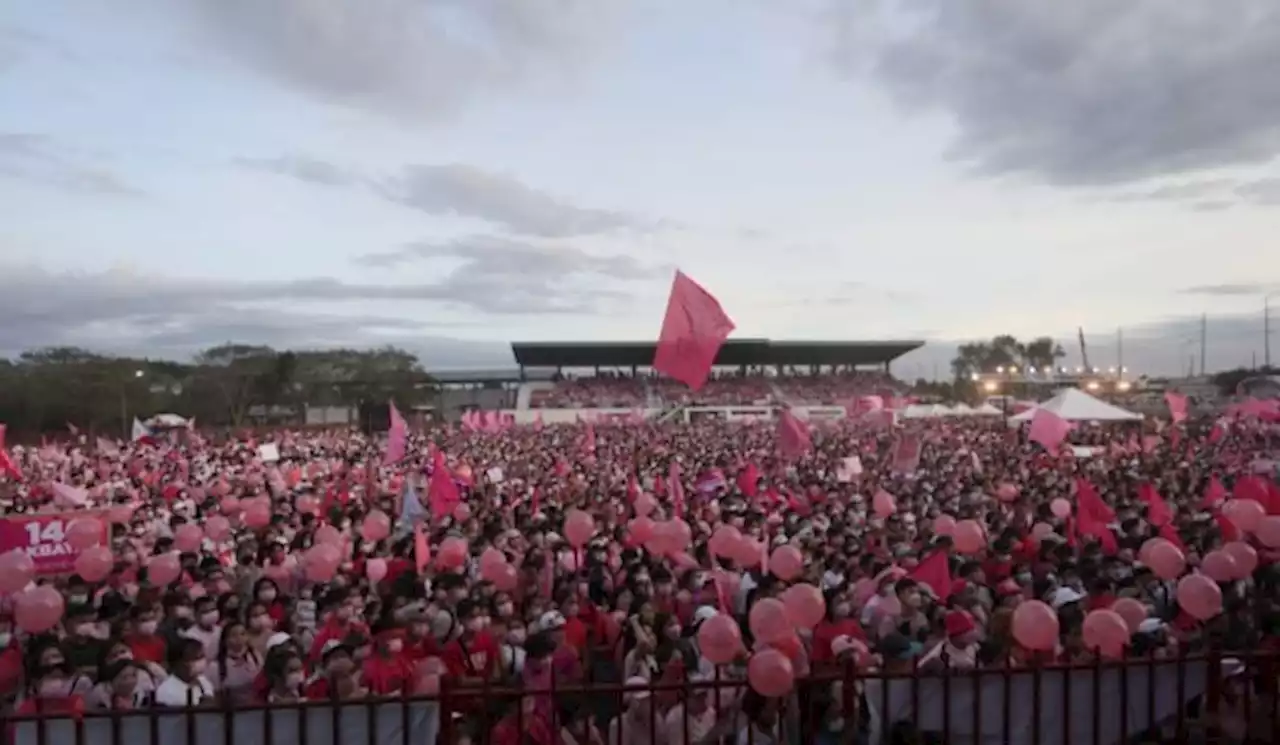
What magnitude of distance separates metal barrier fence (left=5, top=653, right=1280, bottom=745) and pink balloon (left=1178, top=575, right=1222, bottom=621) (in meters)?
0.66

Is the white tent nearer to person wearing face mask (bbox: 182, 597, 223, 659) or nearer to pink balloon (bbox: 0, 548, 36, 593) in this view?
person wearing face mask (bbox: 182, 597, 223, 659)

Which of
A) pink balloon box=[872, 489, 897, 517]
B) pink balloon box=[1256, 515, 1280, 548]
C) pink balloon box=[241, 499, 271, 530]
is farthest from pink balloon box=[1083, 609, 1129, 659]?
pink balloon box=[241, 499, 271, 530]

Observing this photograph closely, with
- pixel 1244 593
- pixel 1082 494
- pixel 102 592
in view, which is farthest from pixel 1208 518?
pixel 102 592

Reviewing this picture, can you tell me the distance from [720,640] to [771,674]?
14.9 inches

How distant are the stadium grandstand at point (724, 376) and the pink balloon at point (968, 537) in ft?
131

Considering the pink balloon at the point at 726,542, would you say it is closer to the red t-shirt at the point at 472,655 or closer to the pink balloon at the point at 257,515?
the red t-shirt at the point at 472,655

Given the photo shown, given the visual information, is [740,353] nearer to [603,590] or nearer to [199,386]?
[199,386]

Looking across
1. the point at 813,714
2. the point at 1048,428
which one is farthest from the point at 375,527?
the point at 1048,428

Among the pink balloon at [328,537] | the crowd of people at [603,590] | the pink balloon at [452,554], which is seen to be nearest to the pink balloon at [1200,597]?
the crowd of people at [603,590]

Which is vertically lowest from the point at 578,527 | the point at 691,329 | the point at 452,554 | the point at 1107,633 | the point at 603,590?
the point at 603,590

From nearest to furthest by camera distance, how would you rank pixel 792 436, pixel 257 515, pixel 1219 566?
1. pixel 1219 566
2. pixel 257 515
3. pixel 792 436

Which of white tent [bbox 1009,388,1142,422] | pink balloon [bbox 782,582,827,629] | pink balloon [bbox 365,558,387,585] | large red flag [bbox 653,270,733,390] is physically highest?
large red flag [bbox 653,270,733,390]

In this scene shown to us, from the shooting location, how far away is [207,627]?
659 centimetres

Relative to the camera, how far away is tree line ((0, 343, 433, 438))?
155ft
